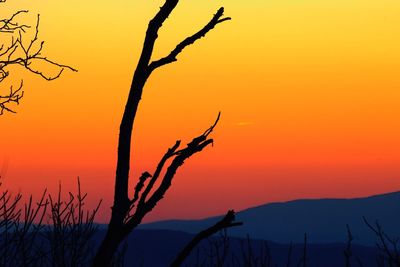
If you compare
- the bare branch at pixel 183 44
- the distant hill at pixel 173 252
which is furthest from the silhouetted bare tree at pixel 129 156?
the distant hill at pixel 173 252

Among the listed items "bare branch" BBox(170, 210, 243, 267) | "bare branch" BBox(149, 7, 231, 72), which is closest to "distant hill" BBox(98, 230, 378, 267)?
"bare branch" BBox(149, 7, 231, 72)

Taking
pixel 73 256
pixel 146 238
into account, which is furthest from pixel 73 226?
pixel 146 238

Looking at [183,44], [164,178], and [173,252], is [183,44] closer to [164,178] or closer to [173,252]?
[164,178]

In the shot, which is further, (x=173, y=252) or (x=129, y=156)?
(x=173, y=252)

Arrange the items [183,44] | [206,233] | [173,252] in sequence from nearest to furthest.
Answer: [206,233]
[183,44]
[173,252]

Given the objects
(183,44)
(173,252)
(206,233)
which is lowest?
(173,252)

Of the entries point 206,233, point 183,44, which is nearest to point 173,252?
point 183,44

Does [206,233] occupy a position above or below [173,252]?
above

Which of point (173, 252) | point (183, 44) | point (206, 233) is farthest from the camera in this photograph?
point (173, 252)

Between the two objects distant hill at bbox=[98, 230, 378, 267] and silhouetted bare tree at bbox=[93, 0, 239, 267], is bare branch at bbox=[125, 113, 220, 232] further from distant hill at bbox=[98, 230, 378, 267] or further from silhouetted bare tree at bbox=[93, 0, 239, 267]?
distant hill at bbox=[98, 230, 378, 267]

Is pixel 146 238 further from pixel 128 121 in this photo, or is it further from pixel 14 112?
pixel 128 121

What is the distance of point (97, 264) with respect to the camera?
85.4 inches

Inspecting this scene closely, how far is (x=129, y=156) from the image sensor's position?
7.52 ft

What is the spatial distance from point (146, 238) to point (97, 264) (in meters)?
155
